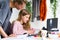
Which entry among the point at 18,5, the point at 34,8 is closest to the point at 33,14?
the point at 34,8

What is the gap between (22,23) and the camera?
4.93ft

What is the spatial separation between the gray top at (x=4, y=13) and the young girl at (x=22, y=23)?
10 cm

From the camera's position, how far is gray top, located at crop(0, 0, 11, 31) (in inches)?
56.5

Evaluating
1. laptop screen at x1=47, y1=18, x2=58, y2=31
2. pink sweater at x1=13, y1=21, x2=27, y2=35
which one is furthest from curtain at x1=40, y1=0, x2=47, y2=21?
pink sweater at x1=13, y1=21, x2=27, y2=35

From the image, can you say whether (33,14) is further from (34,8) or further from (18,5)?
(18,5)

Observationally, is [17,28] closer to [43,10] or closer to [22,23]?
[22,23]

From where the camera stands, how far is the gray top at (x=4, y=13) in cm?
144

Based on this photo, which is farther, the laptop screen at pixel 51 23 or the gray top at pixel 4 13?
the laptop screen at pixel 51 23

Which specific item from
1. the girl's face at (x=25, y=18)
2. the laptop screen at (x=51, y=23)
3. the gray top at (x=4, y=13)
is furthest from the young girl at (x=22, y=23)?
the laptop screen at (x=51, y=23)

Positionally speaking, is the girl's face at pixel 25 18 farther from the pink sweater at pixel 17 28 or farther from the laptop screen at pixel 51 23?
the laptop screen at pixel 51 23

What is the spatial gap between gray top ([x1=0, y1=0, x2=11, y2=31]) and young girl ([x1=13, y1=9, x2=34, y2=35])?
4.0 inches

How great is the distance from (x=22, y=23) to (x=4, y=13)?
0.22 meters

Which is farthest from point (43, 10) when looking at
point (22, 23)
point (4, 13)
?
point (4, 13)

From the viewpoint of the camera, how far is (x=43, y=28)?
1.55 meters
